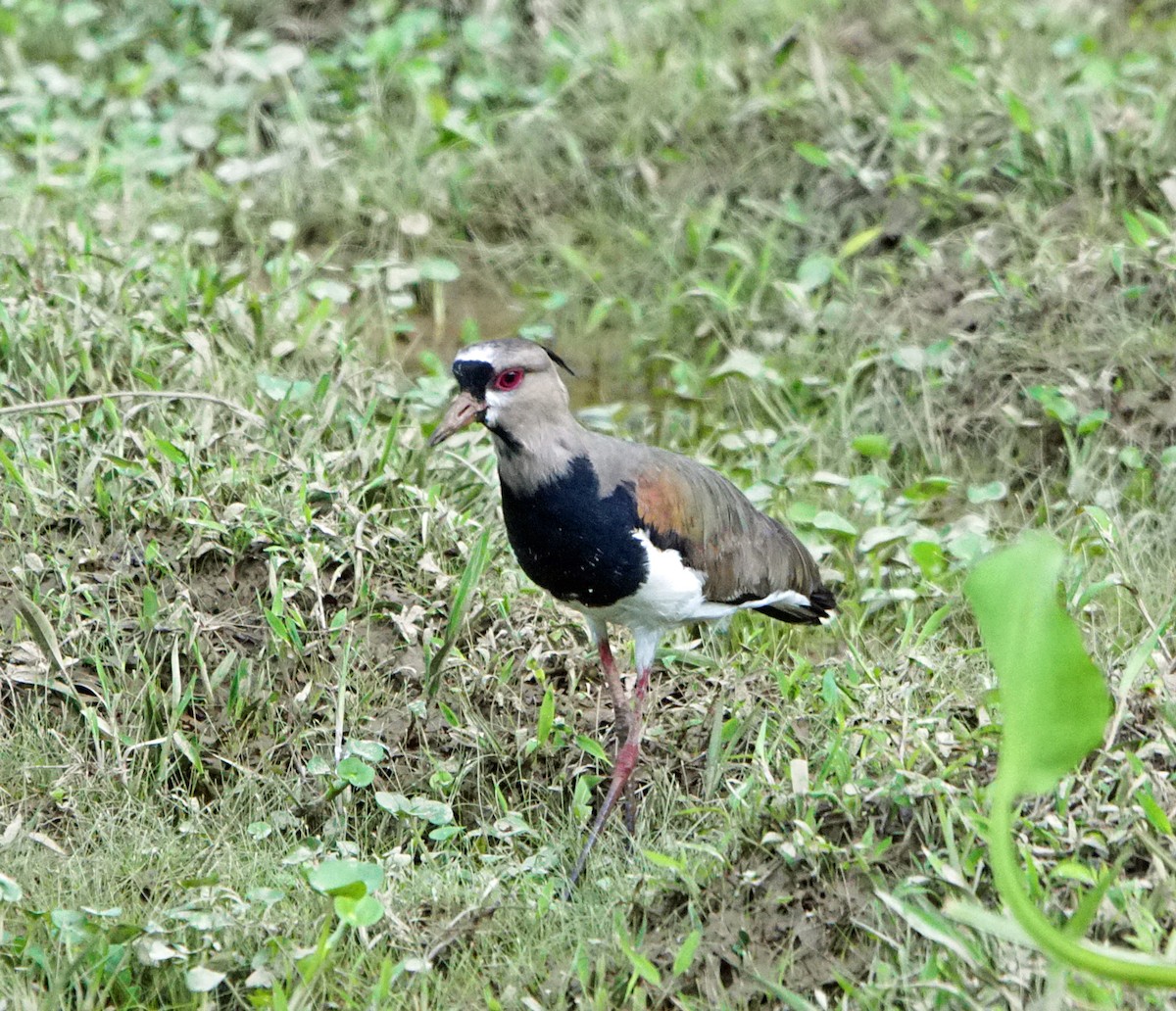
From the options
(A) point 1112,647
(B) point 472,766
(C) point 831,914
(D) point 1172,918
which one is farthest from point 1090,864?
(B) point 472,766

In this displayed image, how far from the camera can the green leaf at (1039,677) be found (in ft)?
8.71

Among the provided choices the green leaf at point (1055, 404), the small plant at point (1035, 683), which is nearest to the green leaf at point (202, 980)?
the small plant at point (1035, 683)

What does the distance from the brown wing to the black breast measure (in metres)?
0.11

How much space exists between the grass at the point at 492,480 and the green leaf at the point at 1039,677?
345 mm

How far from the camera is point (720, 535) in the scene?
169 inches

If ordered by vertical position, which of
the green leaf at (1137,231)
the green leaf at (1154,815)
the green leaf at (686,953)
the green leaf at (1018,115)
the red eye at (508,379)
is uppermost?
the red eye at (508,379)

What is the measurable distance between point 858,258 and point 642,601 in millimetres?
2545

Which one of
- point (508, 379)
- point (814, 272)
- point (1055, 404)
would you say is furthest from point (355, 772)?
point (814, 272)

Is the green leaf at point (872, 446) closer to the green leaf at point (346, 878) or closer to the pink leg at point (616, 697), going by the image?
the pink leg at point (616, 697)

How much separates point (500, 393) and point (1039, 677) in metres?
1.69

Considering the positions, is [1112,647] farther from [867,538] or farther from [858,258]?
[858,258]

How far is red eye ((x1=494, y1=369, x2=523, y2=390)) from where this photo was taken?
12.9 feet

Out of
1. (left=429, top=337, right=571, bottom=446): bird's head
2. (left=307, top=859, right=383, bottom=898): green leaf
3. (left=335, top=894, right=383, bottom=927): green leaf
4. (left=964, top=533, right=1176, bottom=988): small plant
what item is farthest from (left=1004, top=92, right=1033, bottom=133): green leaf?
(left=335, top=894, right=383, bottom=927): green leaf

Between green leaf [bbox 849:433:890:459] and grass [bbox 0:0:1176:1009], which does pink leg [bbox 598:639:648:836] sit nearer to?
grass [bbox 0:0:1176:1009]
